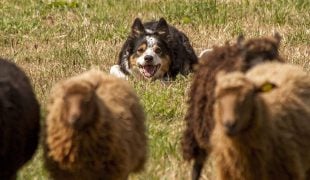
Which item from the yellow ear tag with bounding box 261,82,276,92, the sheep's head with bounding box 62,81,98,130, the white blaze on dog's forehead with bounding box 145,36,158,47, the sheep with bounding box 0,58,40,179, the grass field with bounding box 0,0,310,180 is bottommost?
the grass field with bounding box 0,0,310,180

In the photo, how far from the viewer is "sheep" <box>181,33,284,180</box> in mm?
7812

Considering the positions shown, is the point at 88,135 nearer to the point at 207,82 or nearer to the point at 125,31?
the point at 207,82

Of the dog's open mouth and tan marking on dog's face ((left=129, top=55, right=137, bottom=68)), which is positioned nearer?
the dog's open mouth

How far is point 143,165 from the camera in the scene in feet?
26.3

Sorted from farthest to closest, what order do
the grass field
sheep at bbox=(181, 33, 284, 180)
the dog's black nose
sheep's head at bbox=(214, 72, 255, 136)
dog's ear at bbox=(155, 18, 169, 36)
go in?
dog's ear at bbox=(155, 18, 169, 36)
the dog's black nose
the grass field
sheep at bbox=(181, 33, 284, 180)
sheep's head at bbox=(214, 72, 255, 136)

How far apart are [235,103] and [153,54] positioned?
18.9 ft

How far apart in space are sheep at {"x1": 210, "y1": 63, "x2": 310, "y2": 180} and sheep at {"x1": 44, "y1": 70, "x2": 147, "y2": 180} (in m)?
0.75

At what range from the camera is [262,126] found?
6.91 meters

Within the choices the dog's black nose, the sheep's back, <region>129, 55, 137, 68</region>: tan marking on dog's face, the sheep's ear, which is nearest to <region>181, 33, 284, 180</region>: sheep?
the sheep's back

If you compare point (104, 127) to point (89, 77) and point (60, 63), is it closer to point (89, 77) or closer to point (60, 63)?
point (89, 77)

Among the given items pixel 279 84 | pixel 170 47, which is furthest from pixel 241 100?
pixel 170 47

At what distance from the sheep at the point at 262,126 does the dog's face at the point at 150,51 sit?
4.79 meters

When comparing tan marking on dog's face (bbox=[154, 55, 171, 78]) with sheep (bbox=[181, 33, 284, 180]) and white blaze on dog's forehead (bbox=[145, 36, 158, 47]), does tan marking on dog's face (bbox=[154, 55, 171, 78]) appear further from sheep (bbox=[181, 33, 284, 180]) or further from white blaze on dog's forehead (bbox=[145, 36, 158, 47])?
sheep (bbox=[181, 33, 284, 180])

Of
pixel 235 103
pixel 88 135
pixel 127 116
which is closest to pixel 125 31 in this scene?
pixel 127 116
